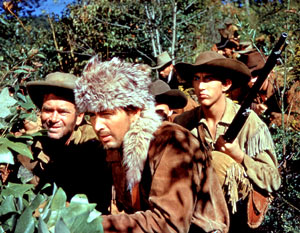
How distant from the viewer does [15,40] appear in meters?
10.7

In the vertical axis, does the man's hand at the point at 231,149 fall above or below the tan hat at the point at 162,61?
below

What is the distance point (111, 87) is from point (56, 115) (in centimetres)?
142

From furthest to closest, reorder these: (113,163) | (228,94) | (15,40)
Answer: (15,40)
(228,94)
(113,163)

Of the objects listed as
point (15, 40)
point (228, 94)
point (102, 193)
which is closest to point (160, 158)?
point (102, 193)

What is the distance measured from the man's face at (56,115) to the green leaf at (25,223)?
82.4 inches

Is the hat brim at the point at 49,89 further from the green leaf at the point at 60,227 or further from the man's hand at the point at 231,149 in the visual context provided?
the green leaf at the point at 60,227

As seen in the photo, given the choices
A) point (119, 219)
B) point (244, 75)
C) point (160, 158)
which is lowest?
point (119, 219)

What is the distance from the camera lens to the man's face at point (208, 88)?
3.69 m

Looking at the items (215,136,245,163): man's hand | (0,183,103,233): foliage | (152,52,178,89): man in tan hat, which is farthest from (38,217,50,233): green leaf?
(152,52,178,89): man in tan hat

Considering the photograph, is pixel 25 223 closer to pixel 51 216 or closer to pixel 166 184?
pixel 51 216

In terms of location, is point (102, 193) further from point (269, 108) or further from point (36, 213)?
point (269, 108)

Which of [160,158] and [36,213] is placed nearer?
[36,213]

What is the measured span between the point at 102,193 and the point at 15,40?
26.6 feet

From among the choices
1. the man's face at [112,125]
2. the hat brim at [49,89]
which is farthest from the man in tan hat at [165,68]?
the man's face at [112,125]
